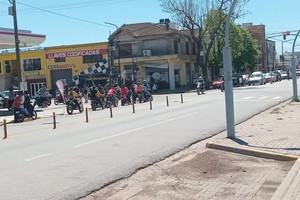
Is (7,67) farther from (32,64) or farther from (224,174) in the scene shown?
(224,174)

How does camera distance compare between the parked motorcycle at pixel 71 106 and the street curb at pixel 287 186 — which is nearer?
the street curb at pixel 287 186

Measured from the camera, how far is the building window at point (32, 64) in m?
66.6

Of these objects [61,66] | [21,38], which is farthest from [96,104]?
[61,66]

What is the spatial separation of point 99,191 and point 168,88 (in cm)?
5607

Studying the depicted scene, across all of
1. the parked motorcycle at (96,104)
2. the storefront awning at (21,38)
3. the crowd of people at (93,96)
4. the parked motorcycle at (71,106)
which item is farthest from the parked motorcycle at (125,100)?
the storefront awning at (21,38)

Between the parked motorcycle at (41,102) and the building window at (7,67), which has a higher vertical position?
the building window at (7,67)

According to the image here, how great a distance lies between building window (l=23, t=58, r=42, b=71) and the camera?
6662cm

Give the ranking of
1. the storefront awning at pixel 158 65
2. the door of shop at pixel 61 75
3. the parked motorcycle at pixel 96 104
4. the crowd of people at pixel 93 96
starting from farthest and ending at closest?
1. the door of shop at pixel 61 75
2. the storefront awning at pixel 158 65
3. the parked motorcycle at pixel 96 104
4. the crowd of people at pixel 93 96

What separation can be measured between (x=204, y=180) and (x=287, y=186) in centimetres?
157

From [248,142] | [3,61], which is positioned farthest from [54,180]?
[3,61]

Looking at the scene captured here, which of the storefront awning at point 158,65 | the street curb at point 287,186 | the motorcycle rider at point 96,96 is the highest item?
the storefront awning at point 158,65

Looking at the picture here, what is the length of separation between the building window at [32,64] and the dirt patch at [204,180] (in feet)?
192

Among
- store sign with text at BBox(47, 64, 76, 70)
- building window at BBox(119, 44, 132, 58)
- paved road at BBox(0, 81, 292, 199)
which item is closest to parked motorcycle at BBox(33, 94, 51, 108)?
paved road at BBox(0, 81, 292, 199)

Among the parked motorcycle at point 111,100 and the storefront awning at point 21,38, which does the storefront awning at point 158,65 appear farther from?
the parked motorcycle at point 111,100
